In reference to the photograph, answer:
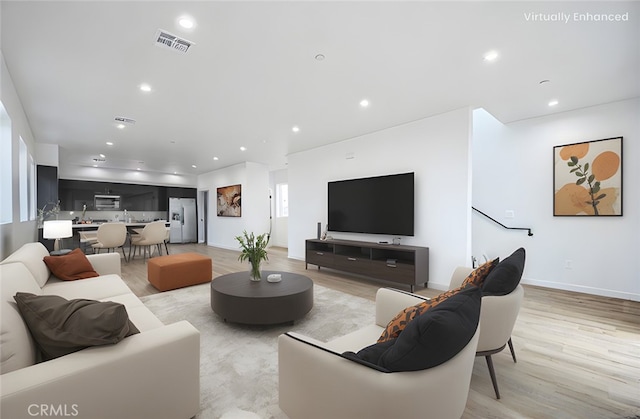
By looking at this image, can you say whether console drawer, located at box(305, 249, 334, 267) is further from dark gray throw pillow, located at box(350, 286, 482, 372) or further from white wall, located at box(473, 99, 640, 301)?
dark gray throw pillow, located at box(350, 286, 482, 372)

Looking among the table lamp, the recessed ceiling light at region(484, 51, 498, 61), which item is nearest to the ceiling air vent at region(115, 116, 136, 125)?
the table lamp

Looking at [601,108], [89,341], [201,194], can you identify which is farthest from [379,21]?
[201,194]

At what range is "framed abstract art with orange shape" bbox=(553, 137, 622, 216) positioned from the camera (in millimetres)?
3693

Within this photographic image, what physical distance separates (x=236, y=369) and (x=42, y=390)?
48.4 inches

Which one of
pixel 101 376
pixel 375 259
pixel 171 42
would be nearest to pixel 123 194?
pixel 171 42

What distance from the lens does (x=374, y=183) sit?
484cm

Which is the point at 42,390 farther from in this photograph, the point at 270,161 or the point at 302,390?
the point at 270,161

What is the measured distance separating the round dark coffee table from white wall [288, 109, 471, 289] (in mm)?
2265

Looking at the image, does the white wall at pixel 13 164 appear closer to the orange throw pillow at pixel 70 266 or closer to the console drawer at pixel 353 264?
the orange throw pillow at pixel 70 266

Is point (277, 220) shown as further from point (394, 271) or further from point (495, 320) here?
point (495, 320)

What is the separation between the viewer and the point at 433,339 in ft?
2.99

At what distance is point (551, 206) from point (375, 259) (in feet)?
9.18

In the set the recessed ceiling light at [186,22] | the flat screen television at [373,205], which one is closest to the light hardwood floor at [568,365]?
the flat screen television at [373,205]

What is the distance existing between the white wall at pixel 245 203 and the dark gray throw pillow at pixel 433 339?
726 centimetres
